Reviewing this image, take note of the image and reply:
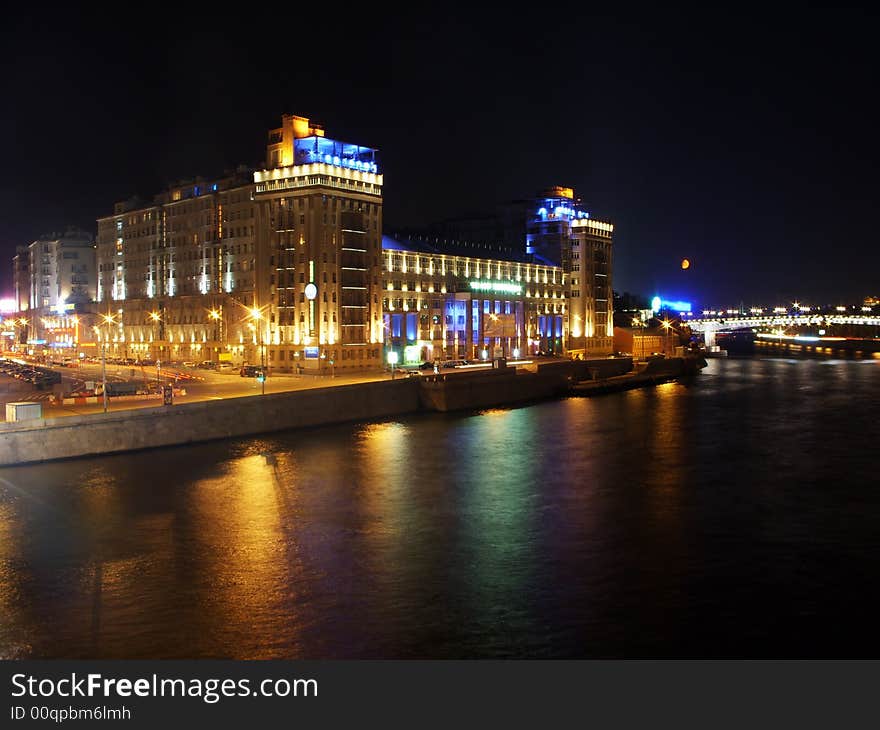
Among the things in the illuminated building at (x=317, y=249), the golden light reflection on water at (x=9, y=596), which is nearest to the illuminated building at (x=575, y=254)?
the illuminated building at (x=317, y=249)

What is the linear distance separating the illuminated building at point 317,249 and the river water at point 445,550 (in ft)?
136

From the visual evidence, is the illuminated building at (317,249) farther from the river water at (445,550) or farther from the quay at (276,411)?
the river water at (445,550)

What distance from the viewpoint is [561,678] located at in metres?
23.4

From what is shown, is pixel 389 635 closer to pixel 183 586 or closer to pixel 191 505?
pixel 183 586

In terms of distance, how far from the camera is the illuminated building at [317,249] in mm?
106125

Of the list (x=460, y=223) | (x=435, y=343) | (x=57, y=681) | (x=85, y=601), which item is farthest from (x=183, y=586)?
(x=460, y=223)

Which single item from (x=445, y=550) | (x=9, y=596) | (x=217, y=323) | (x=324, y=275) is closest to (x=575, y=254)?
(x=217, y=323)

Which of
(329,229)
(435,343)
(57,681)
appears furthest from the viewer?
(435,343)

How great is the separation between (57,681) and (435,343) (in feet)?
354

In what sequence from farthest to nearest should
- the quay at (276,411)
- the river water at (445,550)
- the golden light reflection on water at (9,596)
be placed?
the quay at (276,411), the river water at (445,550), the golden light reflection on water at (9,596)

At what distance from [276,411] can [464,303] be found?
69.9 metres

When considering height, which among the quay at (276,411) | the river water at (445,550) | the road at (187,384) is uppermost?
the road at (187,384)

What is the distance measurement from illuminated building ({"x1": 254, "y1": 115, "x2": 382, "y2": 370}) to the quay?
19.4m

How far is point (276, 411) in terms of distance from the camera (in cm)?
6944
